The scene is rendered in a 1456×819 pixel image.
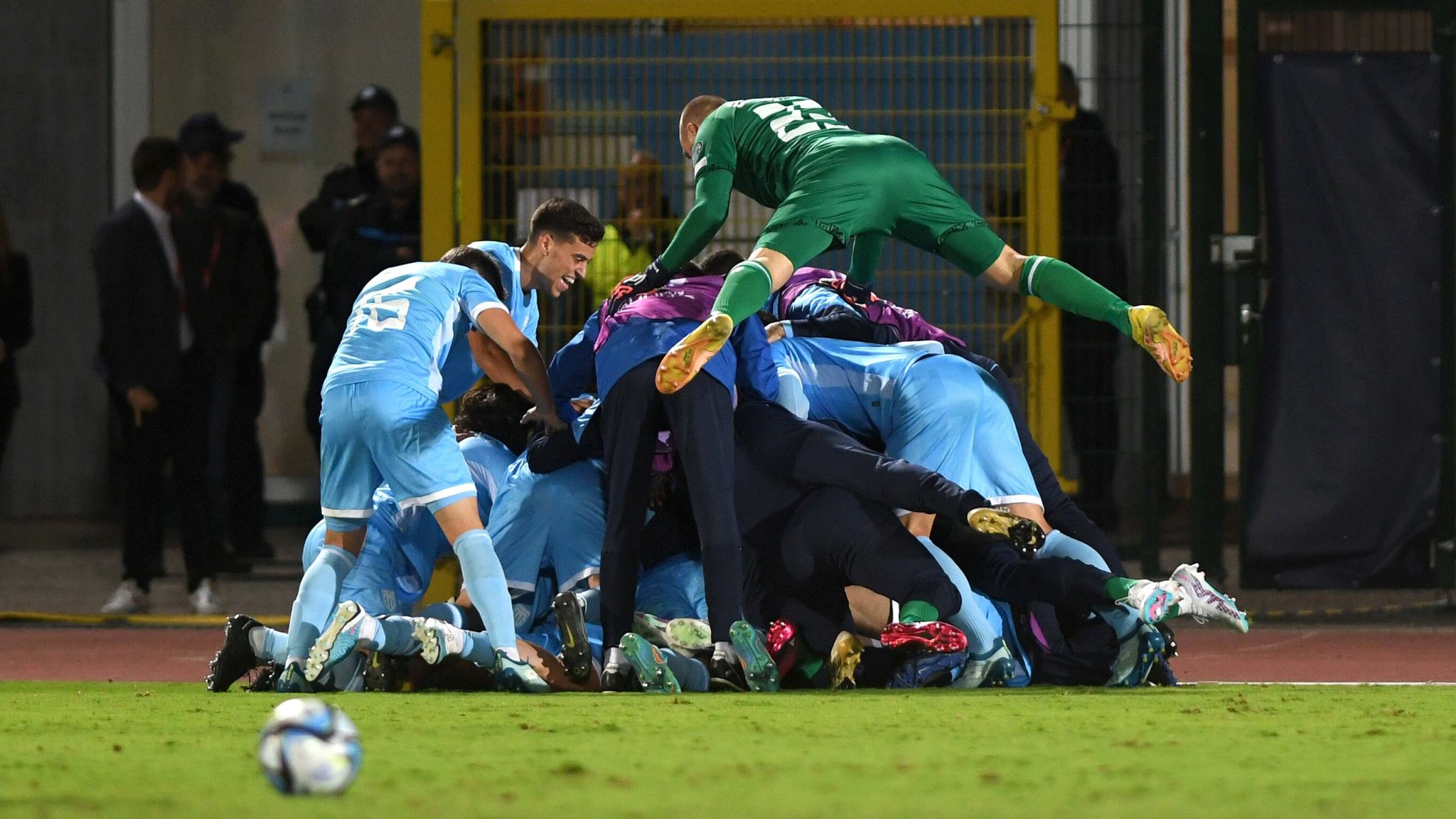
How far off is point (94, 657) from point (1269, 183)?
528cm

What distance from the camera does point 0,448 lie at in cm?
1011

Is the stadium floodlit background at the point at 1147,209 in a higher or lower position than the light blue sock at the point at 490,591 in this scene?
higher

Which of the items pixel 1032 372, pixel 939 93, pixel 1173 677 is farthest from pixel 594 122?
pixel 1173 677

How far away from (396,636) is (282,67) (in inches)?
335

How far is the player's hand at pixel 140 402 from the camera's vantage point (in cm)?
919

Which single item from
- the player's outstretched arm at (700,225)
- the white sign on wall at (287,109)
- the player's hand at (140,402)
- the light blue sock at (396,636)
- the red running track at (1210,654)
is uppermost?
the white sign on wall at (287,109)

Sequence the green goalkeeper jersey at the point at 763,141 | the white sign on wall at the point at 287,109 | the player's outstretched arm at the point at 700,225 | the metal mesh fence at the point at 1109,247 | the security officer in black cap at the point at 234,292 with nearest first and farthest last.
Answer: the player's outstretched arm at the point at 700,225 → the green goalkeeper jersey at the point at 763,141 → the metal mesh fence at the point at 1109,247 → the security officer in black cap at the point at 234,292 → the white sign on wall at the point at 287,109

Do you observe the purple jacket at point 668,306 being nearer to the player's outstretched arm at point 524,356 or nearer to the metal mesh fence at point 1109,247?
the player's outstretched arm at point 524,356

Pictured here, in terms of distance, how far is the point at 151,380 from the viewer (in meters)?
9.24

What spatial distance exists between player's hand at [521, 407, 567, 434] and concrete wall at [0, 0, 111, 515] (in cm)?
838

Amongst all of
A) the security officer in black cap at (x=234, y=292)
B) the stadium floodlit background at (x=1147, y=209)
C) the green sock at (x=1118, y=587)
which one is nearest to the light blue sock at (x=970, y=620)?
the green sock at (x=1118, y=587)

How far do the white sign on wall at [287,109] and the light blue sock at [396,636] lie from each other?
27.2 feet

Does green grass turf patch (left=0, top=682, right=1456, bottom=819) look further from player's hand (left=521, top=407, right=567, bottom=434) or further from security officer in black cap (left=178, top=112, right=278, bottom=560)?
security officer in black cap (left=178, top=112, right=278, bottom=560)

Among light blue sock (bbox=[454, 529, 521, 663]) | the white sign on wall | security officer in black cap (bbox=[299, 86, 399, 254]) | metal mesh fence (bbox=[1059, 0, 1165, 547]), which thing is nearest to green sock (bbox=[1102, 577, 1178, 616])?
light blue sock (bbox=[454, 529, 521, 663])
